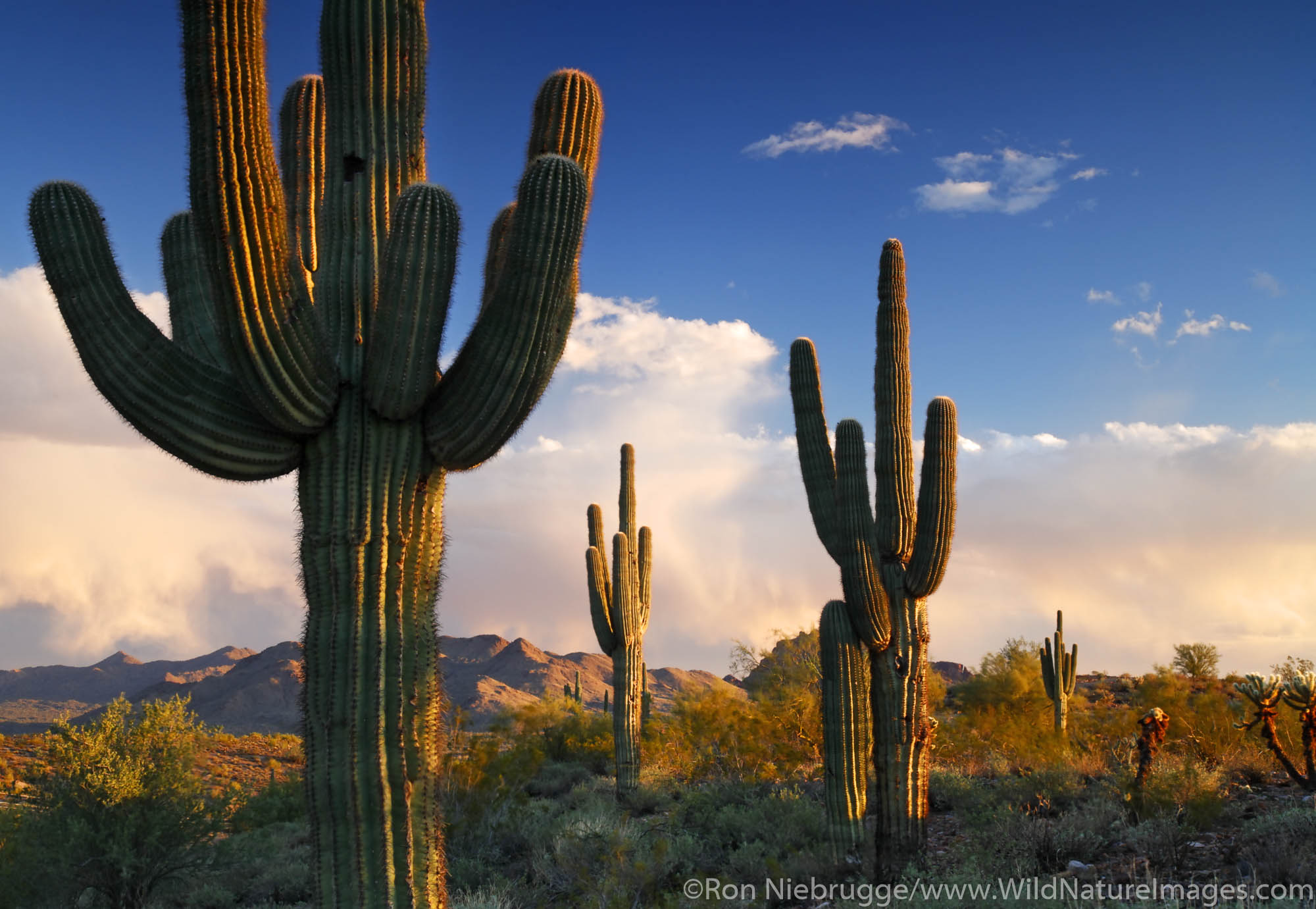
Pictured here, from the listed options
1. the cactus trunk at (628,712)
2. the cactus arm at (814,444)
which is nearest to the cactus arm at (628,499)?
the cactus trunk at (628,712)

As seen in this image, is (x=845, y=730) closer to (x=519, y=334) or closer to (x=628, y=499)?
(x=519, y=334)

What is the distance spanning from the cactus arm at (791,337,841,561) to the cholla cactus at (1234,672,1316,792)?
22.5 ft

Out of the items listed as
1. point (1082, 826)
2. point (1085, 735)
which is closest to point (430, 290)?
point (1082, 826)

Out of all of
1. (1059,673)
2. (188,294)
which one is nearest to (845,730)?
(188,294)

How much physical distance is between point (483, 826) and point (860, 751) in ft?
21.9

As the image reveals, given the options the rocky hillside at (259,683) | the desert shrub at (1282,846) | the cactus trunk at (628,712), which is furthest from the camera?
the rocky hillside at (259,683)

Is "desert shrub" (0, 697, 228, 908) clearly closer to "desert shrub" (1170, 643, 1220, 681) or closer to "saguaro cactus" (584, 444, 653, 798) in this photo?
"saguaro cactus" (584, 444, 653, 798)

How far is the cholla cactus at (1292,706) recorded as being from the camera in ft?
36.4

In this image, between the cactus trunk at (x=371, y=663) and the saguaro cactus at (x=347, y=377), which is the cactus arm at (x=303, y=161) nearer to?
the saguaro cactus at (x=347, y=377)

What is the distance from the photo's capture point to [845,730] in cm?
1009

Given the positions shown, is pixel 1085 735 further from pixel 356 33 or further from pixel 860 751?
pixel 356 33

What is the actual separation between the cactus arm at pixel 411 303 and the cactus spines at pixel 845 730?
6.63m

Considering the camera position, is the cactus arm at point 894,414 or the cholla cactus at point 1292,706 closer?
the cactus arm at point 894,414

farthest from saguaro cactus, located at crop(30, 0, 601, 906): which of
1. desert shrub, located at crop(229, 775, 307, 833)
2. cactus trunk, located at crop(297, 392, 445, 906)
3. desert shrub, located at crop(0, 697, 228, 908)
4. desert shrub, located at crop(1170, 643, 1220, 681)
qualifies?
desert shrub, located at crop(1170, 643, 1220, 681)
